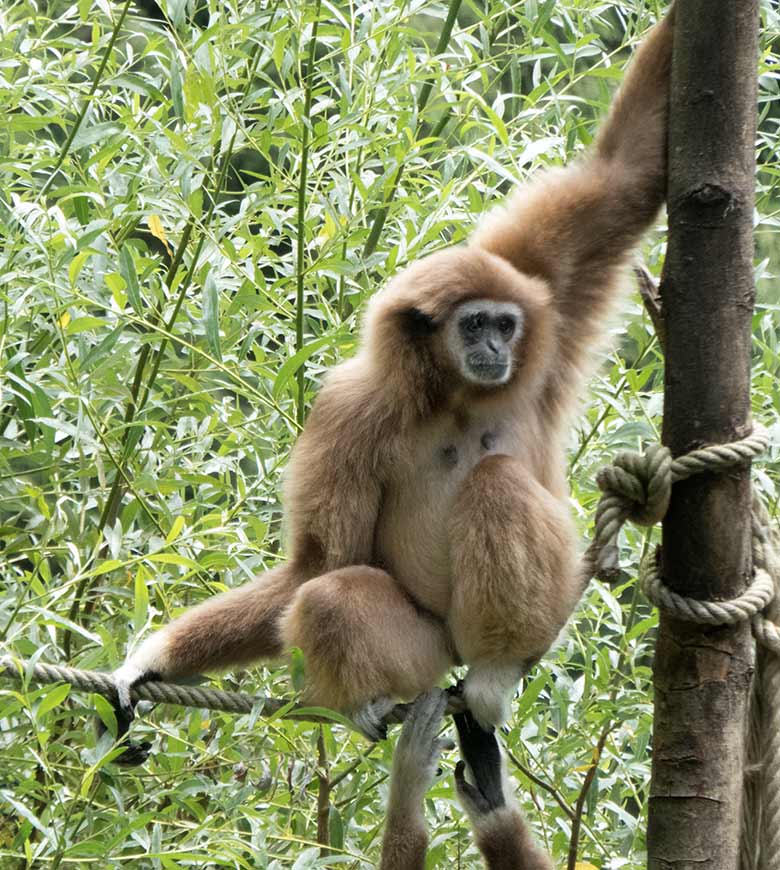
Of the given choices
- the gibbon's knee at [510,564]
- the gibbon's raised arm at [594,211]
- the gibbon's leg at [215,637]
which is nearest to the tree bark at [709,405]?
the gibbon's raised arm at [594,211]

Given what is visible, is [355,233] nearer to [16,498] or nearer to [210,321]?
[210,321]

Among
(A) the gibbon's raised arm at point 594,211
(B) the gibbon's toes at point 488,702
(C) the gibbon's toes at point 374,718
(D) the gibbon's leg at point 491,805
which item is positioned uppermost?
(A) the gibbon's raised arm at point 594,211

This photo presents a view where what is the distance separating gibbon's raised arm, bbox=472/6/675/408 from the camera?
3.07 m

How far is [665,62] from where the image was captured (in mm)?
3039

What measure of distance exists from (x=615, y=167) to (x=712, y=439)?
89 cm

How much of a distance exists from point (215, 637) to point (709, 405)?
63.7 inches

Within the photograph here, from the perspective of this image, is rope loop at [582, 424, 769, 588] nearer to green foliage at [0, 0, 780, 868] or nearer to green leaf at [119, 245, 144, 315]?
green foliage at [0, 0, 780, 868]

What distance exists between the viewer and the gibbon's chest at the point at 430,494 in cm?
351

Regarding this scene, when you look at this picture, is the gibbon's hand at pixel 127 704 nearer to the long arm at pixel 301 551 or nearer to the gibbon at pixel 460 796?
the long arm at pixel 301 551

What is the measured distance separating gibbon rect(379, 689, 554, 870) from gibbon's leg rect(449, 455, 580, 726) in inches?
4.1

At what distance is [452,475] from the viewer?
356 cm

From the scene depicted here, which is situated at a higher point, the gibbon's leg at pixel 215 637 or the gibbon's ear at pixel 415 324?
the gibbon's ear at pixel 415 324

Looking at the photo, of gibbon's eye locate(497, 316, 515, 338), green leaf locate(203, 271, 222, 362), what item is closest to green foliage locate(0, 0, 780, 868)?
green leaf locate(203, 271, 222, 362)

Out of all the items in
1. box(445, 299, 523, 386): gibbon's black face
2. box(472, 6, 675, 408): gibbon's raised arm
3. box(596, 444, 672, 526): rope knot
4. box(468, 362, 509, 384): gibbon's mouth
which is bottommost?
box(596, 444, 672, 526): rope knot
